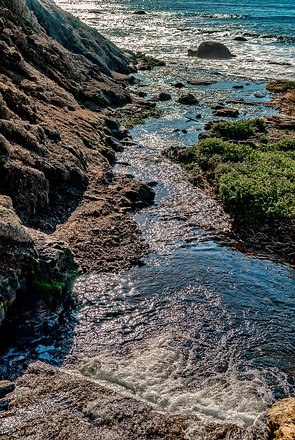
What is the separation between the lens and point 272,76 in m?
49.2

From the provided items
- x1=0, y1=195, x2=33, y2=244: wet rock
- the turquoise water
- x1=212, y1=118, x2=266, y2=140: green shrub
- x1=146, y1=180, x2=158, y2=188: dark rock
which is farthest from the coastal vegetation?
the turquoise water

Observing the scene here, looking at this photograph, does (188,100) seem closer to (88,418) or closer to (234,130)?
(234,130)

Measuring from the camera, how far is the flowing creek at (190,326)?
1150cm

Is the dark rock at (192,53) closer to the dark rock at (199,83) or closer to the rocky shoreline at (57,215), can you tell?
the dark rock at (199,83)

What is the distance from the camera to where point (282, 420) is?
32.1ft

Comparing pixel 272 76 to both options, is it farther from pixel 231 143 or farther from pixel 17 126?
pixel 17 126

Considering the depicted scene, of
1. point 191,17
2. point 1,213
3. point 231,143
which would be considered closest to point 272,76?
point 231,143

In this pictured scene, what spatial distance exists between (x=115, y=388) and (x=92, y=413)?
107cm

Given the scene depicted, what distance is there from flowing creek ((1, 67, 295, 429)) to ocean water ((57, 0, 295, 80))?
35001 millimetres

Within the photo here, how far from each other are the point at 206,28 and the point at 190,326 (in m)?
76.1

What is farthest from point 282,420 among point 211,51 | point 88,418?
point 211,51

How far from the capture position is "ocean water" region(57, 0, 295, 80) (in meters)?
56.6

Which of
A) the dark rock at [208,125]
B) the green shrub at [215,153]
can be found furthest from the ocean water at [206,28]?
the green shrub at [215,153]

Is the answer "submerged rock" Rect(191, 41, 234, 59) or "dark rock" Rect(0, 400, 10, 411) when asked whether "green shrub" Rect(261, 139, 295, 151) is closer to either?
"dark rock" Rect(0, 400, 10, 411)
